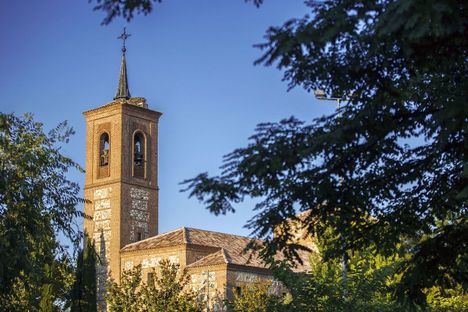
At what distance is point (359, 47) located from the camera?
815cm

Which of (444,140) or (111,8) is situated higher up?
(111,8)

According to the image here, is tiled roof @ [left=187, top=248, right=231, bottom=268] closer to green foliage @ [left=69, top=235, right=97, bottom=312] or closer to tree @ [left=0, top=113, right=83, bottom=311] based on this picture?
green foliage @ [left=69, top=235, right=97, bottom=312]

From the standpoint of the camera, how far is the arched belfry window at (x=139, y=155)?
4478cm

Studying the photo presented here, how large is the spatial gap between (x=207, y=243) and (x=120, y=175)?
7177mm

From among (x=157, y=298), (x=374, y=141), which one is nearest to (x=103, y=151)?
(x=157, y=298)

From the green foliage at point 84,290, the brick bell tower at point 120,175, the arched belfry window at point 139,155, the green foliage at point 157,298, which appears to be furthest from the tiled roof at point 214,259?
the arched belfry window at point 139,155

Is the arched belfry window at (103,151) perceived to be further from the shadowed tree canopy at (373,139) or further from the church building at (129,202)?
the shadowed tree canopy at (373,139)

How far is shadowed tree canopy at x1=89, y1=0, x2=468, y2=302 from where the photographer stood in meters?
7.60

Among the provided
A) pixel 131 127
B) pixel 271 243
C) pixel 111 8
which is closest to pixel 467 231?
pixel 271 243

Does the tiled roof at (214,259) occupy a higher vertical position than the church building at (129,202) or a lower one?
lower

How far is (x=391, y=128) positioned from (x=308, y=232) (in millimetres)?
1839

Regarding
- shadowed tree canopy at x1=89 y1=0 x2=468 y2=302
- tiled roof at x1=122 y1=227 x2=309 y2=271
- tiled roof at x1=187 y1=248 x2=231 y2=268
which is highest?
tiled roof at x1=122 y1=227 x2=309 y2=271

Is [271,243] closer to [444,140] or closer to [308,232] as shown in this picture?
[308,232]

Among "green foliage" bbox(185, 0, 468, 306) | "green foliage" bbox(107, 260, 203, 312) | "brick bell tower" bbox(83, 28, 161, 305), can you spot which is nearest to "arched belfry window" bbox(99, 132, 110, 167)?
"brick bell tower" bbox(83, 28, 161, 305)
